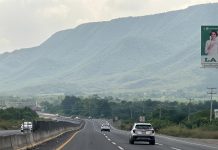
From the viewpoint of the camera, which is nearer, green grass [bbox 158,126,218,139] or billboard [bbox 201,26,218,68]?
billboard [bbox 201,26,218,68]

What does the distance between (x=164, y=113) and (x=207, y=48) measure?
362 ft

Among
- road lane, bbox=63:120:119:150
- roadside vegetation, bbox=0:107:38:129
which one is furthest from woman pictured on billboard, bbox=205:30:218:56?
roadside vegetation, bbox=0:107:38:129

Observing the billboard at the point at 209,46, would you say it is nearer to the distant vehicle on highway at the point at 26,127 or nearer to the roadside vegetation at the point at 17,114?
the distant vehicle on highway at the point at 26,127

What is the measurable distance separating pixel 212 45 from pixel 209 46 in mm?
250

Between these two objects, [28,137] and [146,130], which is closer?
[28,137]

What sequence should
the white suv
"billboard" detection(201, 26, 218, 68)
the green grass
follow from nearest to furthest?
the white suv
"billboard" detection(201, 26, 218, 68)
the green grass

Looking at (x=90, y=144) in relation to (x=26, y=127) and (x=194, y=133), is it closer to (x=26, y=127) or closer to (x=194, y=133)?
(x=26, y=127)

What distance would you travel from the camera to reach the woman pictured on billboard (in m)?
52.6

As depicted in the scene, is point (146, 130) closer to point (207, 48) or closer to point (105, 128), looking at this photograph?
point (207, 48)

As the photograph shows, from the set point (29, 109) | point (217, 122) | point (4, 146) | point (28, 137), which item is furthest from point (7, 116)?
point (4, 146)

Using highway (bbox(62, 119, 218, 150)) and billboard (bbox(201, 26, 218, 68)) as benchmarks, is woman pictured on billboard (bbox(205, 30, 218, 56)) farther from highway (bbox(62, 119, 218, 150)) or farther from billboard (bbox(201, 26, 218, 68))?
highway (bbox(62, 119, 218, 150))

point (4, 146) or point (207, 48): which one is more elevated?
point (207, 48)

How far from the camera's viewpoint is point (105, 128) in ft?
341

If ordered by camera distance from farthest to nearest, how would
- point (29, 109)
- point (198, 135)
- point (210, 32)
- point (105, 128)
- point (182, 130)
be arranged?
1. point (29, 109)
2. point (105, 128)
3. point (182, 130)
4. point (198, 135)
5. point (210, 32)
